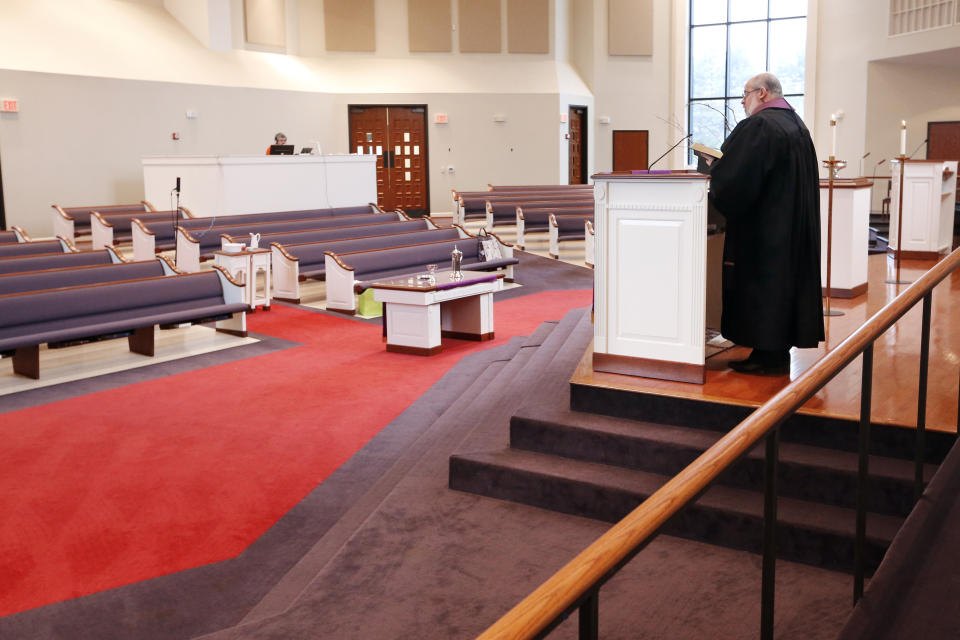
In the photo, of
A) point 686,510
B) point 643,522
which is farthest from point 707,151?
point 643,522

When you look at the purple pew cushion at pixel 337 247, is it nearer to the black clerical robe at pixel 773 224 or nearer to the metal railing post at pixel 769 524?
the black clerical robe at pixel 773 224

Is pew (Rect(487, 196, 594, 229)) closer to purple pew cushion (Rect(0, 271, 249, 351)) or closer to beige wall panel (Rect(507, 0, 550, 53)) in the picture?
beige wall panel (Rect(507, 0, 550, 53))

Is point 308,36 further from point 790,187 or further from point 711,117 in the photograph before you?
point 790,187

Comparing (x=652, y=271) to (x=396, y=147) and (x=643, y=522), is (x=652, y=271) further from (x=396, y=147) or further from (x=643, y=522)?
(x=396, y=147)

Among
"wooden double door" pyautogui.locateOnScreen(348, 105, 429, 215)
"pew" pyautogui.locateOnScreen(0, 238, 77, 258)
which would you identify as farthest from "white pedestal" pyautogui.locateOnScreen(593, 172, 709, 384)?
"wooden double door" pyautogui.locateOnScreen(348, 105, 429, 215)

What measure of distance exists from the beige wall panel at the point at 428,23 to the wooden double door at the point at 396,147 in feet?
4.34

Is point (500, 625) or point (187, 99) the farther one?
point (187, 99)

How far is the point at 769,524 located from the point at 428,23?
1779 centimetres

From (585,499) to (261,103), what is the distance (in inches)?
562

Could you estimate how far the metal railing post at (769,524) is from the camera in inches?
70.2

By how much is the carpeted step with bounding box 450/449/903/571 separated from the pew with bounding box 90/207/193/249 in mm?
8362

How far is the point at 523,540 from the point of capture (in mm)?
3381

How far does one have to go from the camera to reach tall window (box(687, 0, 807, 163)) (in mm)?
19125

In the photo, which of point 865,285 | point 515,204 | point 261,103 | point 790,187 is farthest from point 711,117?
point 790,187
